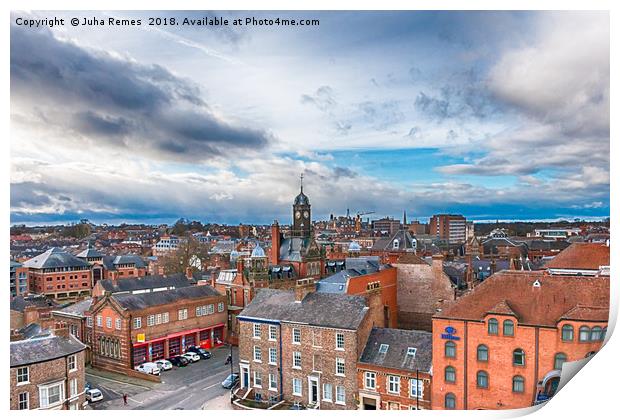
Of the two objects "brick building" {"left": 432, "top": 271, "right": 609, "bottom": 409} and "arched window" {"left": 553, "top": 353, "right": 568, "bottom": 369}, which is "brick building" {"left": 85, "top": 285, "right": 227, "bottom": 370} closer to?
"brick building" {"left": 432, "top": 271, "right": 609, "bottom": 409}

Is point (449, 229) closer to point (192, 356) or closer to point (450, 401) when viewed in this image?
point (192, 356)

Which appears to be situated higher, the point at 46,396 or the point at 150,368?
the point at 46,396

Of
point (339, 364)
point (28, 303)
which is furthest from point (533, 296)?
point (28, 303)

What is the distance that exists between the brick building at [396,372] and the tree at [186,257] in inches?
1083

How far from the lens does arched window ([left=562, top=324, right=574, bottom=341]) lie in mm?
13250

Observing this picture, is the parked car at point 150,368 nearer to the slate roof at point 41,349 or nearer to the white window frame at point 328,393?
the slate roof at point 41,349

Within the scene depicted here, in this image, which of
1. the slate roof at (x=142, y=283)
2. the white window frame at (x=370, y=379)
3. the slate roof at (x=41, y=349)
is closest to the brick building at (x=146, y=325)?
the slate roof at (x=142, y=283)

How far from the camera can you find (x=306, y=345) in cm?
1638

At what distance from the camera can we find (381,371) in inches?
590

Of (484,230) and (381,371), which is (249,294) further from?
(484,230)

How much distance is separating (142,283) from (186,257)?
15.8m

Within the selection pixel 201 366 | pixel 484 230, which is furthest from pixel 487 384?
pixel 484 230

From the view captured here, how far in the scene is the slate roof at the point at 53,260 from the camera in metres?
31.3

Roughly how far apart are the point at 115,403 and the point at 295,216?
65.0 ft
